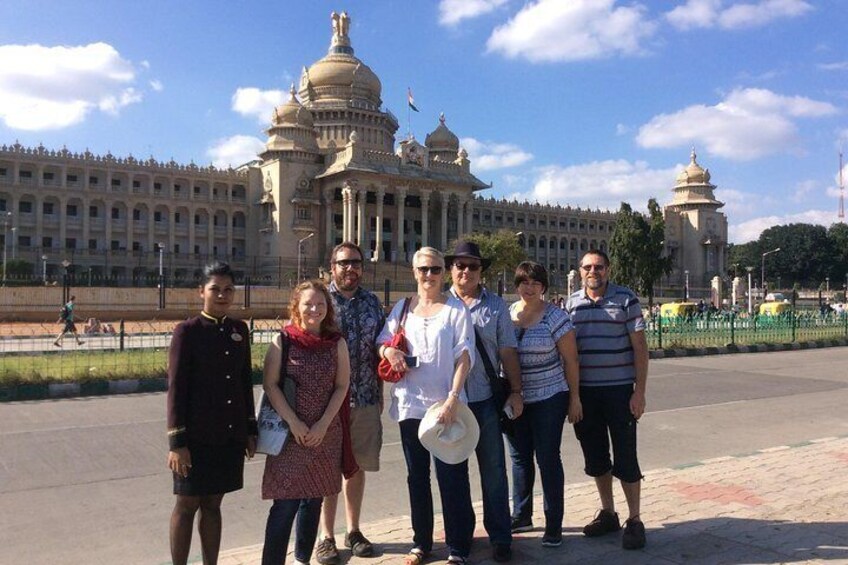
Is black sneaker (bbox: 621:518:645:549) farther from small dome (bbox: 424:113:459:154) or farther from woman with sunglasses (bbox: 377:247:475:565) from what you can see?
small dome (bbox: 424:113:459:154)

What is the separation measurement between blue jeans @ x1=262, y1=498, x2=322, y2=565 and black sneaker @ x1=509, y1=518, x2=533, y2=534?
1.43 m

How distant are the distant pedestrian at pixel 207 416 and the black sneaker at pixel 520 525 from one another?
1.87 metres

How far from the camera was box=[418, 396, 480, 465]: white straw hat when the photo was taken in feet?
13.4

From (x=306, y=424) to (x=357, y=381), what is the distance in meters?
0.71

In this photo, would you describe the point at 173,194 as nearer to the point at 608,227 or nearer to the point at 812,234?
the point at 608,227

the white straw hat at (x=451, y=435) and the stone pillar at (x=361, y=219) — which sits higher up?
the stone pillar at (x=361, y=219)

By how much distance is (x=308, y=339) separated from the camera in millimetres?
3977

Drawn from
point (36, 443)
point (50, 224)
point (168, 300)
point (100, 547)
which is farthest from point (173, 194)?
point (100, 547)

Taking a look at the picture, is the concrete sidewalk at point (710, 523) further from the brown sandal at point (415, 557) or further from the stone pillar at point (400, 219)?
the stone pillar at point (400, 219)

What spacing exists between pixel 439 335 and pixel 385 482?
275 cm

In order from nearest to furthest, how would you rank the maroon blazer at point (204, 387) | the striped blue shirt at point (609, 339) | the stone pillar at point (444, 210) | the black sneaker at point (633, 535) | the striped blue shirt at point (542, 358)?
the maroon blazer at point (204, 387) < the black sneaker at point (633, 535) < the striped blue shirt at point (542, 358) < the striped blue shirt at point (609, 339) < the stone pillar at point (444, 210)

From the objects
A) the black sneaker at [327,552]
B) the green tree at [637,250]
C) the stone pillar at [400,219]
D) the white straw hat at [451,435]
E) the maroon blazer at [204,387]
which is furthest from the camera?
the stone pillar at [400,219]

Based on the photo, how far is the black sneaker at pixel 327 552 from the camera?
169 inches

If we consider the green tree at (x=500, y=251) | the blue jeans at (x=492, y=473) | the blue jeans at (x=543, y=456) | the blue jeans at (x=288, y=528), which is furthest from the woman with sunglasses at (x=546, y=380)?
the green tree at (x=500, y=251)
